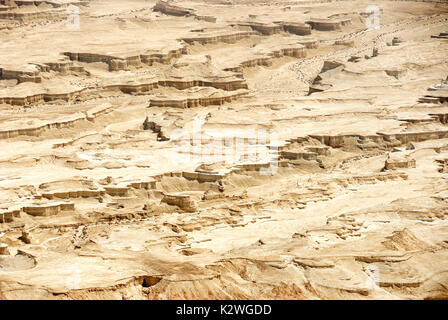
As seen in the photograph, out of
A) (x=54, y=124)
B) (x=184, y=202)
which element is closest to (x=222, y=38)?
(x=54, y=124)

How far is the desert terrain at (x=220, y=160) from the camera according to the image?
16969 millimetres

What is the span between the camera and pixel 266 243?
63.1 feet

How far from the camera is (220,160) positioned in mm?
27672

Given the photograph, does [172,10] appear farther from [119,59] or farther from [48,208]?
[48,208]

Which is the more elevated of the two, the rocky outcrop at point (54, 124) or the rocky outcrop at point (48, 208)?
the rocky outcrop at point (48, 208)

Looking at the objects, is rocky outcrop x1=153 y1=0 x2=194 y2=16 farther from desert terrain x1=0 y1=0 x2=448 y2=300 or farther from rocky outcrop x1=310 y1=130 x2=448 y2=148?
rocky outcrop x1=310 y1=130 x2=448 y2=148

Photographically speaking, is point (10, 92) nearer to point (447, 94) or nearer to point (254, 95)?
point (254, 95)

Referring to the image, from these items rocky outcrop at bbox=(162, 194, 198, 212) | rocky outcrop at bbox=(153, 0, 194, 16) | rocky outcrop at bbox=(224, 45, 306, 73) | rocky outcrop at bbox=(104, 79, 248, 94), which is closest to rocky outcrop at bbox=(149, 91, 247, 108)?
rocky outcrop at bbox=(104, 79, 248, 94)

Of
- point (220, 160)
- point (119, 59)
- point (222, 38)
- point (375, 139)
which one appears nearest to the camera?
point (220, 160)

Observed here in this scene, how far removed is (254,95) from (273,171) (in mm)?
13002

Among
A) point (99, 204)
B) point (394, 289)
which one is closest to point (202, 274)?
point (394, 289)

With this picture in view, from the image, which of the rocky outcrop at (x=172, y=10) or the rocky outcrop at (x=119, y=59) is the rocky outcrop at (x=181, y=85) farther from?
the rocky outcrop at (x=172, y=10)

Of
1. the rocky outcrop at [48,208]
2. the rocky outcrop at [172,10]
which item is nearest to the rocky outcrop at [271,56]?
the rocky outcrop at [172,10]
